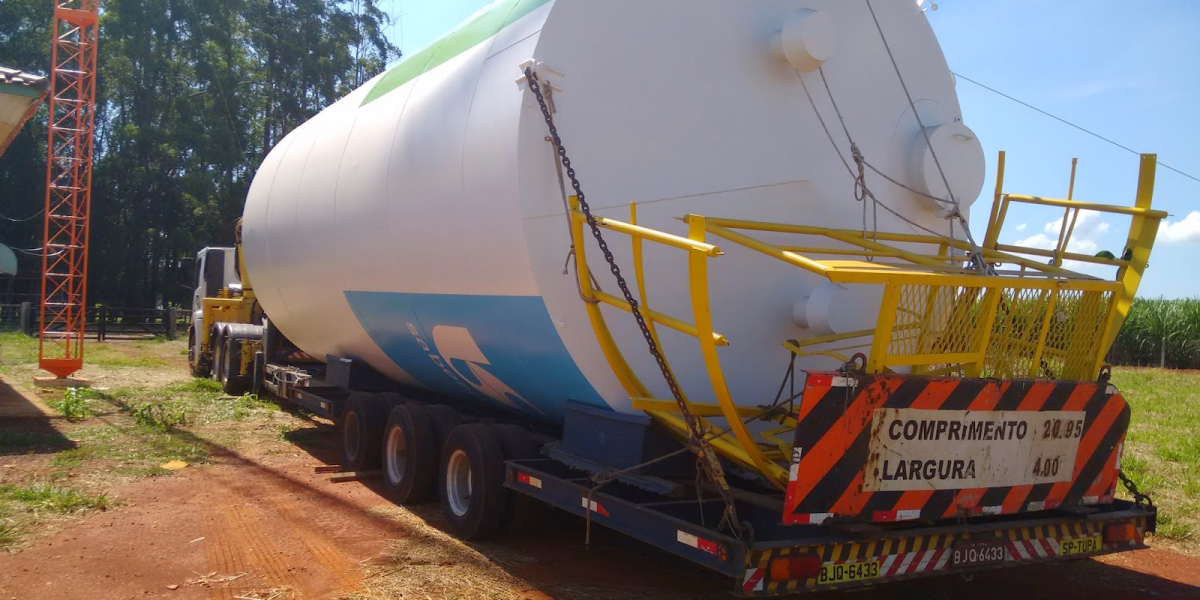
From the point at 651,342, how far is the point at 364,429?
449 centimetres

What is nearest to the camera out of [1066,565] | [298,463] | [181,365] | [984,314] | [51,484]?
[984,314]

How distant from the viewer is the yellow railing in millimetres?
4469

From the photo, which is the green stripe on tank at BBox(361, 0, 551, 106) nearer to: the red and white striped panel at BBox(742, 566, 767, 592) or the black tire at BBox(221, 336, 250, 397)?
the red and white striped panel at BBox(742, 566, 767, 592)

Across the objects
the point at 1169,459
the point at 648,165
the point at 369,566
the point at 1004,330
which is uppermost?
the point at 648,165

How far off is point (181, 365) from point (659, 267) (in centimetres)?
1814

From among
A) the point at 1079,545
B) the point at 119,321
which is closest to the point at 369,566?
the point at 1079,545

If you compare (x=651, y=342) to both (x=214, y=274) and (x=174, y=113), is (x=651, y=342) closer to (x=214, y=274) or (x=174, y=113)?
(x=214, y=274)

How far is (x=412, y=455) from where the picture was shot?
24.7 feet

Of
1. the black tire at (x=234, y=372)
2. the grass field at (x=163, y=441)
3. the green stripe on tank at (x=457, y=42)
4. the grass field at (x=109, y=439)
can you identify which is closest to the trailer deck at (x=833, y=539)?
the grass field at (x=163, y=441)

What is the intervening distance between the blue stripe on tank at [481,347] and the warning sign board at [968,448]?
5.94 ft

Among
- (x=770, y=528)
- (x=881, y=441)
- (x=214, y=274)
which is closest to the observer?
(x=881, y=441)

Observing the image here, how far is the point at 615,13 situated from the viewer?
18.1 feet

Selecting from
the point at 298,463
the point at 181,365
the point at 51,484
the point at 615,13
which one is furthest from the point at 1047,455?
the point at 181,365

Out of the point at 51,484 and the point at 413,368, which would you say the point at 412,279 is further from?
the point at 51,484
